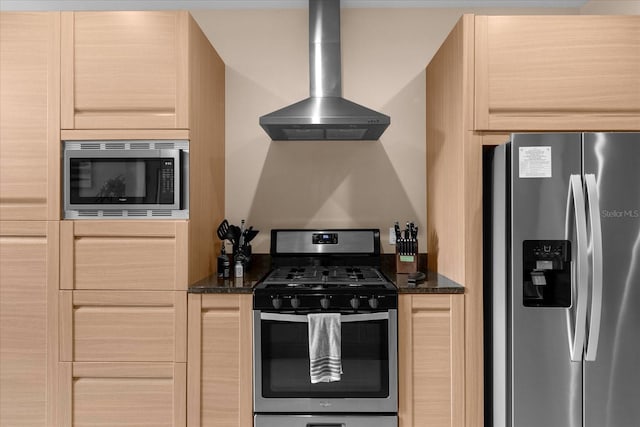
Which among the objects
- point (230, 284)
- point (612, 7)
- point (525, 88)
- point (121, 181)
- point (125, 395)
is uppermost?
point (612, 7)

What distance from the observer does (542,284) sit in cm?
193

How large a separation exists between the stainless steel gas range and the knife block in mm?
507

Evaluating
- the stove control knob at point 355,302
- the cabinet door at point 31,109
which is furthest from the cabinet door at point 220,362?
the cabinet door at point 31,109

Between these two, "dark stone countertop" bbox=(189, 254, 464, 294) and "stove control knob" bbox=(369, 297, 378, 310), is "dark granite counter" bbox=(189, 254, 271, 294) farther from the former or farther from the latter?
"stove control knob" bbox=(369, 297, 378, 310)

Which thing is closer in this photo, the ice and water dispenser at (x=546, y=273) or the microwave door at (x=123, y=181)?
the ice and water dispenser at (x=546, y=273)

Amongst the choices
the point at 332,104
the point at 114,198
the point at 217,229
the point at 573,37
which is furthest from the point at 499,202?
the point at 114,198

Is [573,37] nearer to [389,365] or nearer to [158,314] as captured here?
[389,365]

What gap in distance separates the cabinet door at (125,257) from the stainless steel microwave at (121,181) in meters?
0.06

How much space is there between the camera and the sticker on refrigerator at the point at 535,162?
1.93 meters

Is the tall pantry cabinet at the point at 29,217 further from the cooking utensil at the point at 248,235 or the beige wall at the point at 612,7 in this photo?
the beige wall at the point at 612,7

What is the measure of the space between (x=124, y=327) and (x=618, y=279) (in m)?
2.27

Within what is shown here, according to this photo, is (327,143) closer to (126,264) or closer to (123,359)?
(126,264)

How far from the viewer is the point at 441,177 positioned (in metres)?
2.66

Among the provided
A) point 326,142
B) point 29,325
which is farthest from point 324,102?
point 29,325
